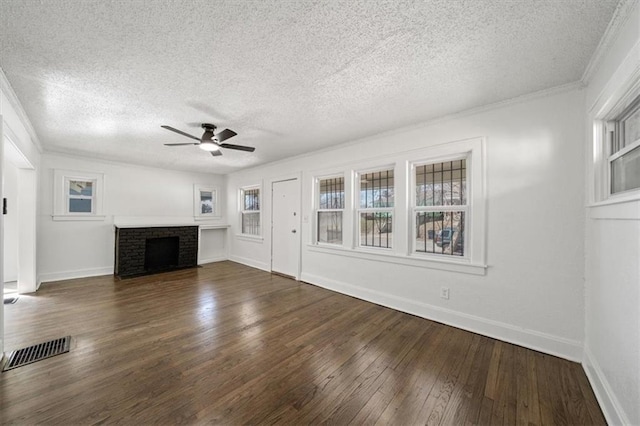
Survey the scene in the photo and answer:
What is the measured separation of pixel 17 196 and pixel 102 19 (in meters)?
4.29

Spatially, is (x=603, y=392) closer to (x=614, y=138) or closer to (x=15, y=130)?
(x=614, y=138)

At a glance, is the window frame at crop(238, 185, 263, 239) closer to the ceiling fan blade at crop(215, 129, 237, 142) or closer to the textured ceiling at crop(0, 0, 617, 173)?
the ceiling fan blade at crop(215, 129, 237, 142)

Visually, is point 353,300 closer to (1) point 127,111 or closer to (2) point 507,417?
(2) point 507,417

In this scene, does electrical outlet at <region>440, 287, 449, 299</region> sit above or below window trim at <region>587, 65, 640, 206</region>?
below

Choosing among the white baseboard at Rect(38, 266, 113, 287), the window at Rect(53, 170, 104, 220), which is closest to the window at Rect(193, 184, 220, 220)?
the window at Rect(53, 170, 104, 220)

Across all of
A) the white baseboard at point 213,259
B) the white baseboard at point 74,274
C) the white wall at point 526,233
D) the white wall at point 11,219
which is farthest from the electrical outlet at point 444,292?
the white wall at point 11,219

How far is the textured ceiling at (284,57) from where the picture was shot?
1.40 meters

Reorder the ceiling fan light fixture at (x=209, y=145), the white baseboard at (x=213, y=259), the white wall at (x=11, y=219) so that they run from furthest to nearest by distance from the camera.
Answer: the white baseboard at (x=213, y=259)
the white wall at (x=11, y=219)
the ceiling fan light fixture at (x=209, y=145)

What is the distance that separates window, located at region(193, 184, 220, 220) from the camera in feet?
21.2

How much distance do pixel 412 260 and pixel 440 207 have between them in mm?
765

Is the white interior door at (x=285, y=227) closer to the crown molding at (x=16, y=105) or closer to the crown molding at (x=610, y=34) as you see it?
the crown molding at (x=16, y=105)

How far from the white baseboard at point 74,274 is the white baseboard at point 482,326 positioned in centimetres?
509

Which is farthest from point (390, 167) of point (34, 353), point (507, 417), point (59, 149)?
point (59, 149)

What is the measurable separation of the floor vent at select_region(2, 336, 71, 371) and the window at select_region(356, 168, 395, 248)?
3.57 metres
